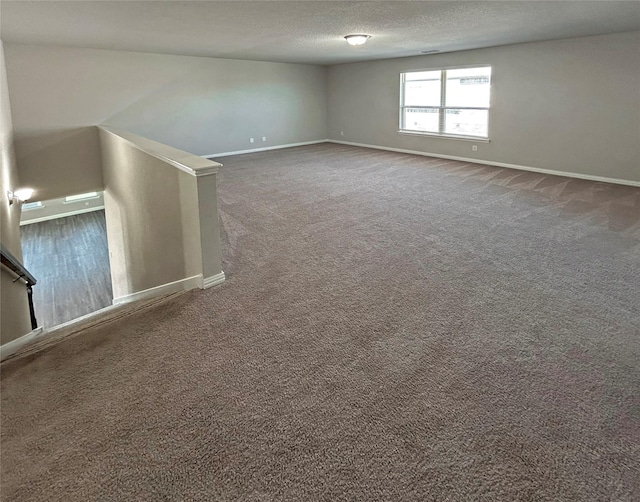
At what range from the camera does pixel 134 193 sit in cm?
566

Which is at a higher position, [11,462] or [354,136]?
[354,136]

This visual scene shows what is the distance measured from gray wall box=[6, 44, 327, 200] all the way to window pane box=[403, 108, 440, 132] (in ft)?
9.47

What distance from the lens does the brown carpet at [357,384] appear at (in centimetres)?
163

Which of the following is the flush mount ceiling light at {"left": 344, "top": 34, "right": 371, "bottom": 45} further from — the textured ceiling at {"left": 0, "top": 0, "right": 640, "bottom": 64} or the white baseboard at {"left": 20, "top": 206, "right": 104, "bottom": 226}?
the white baseboard at {"left": 20, "top": 206, "right": 104, "bottom": 226}

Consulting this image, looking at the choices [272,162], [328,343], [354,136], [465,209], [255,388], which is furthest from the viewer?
[354,136]

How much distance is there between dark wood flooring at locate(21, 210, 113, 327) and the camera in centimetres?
811

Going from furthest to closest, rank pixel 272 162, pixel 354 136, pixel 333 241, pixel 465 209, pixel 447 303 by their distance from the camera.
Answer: pixel 354 136 → pixel 272 162 → pixel 465 209 → pixel 333 241 → pixel 447 303

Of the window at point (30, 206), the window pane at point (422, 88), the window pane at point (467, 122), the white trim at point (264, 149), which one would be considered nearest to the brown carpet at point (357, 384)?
the window pane at point (467, 122)

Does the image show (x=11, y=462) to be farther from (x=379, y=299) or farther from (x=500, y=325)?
(x=500, y=325)

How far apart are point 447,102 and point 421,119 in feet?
2.47

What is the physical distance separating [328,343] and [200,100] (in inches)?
322

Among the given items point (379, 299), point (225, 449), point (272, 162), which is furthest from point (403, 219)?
point (272, 162)

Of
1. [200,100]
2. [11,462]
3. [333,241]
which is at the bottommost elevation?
[11,462]

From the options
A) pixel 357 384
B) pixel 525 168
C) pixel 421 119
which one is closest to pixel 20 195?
pixel 357 384
